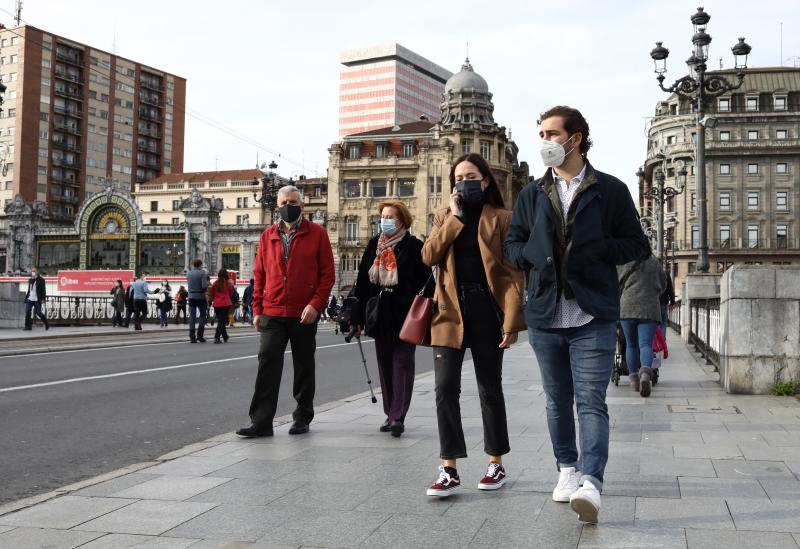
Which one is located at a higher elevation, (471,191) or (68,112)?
(68,112)

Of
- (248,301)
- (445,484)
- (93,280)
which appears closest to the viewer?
(445,484)

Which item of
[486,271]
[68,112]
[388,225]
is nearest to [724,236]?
[68,112]

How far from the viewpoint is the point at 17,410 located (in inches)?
312

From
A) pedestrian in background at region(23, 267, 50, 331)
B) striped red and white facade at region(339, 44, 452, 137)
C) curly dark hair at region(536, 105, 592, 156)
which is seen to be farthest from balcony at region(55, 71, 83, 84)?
curly dark hair at region(536, 105, 592, 156)

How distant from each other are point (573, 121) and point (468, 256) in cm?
96

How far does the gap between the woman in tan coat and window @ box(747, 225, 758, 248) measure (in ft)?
261

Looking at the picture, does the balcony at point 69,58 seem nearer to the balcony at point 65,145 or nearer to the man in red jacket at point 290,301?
the balcony at point 65,145

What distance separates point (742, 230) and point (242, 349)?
7037 centimetres

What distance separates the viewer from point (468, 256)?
15.7 feet

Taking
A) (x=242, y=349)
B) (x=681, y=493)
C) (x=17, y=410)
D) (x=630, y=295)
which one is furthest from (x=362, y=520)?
(x=242, y=349)

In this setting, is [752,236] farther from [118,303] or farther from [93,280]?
[118,303]

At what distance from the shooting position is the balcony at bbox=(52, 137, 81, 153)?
10225 cm

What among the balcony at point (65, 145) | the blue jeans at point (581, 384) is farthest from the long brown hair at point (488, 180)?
the balcony at point (65, 145)

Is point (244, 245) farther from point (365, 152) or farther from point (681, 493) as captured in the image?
point (681, 493)
